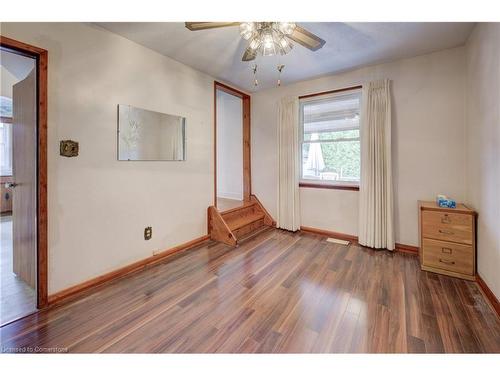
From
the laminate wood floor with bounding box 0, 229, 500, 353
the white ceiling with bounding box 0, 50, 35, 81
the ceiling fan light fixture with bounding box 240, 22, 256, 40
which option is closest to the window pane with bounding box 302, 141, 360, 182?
the laminate wood floor with bounding box 0, 229, 500, 353

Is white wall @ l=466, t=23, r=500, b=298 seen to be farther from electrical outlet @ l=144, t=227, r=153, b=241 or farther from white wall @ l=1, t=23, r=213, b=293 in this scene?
electrical outlet @ l=144, t=227, r=153, b=241

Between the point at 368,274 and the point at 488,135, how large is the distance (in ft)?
5.45

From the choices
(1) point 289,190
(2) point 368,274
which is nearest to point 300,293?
(2) point 368,274

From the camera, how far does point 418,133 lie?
2.81 m

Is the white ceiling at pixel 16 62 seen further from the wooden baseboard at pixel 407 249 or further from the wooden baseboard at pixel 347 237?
the wooden baseboard at pixel 407 249

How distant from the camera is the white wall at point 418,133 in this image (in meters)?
2.59

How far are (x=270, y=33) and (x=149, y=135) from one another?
1.72 m

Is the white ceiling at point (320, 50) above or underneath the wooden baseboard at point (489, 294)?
above

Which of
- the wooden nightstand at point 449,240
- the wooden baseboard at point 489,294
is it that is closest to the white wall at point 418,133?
the wooden nightstand at point 449,240

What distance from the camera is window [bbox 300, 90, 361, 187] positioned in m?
3.35

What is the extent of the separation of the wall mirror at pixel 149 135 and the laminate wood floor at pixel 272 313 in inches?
52.3

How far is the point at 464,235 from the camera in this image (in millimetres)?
2234

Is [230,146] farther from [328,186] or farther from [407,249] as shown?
[407,249]
